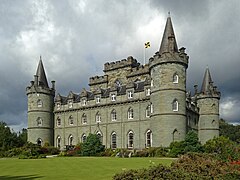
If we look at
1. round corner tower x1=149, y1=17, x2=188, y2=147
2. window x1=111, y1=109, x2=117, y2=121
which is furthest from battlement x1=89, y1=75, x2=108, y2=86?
round corner tower x1=149, y1=17, x2=188, y2=147

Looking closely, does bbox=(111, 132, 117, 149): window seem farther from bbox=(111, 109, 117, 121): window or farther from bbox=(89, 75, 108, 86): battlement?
bbox=(89, 75, 108, 86): battlement

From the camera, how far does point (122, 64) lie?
5875 centimetres

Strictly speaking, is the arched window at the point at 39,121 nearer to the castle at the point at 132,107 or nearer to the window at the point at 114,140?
the castle at the point at 132,107

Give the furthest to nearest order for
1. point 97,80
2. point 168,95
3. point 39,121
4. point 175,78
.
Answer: point 97,80, point 39,121, point 175,78, point 168,95

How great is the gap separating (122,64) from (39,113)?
17061 millimetres

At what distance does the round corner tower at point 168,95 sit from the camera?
4062 centimetres

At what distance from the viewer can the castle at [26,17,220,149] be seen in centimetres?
4153

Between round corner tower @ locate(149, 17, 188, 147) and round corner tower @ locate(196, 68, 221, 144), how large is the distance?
11254mm

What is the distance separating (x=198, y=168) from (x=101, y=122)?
39.3m

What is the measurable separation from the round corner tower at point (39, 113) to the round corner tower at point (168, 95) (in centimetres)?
2251

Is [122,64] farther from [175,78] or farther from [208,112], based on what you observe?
[175,78]

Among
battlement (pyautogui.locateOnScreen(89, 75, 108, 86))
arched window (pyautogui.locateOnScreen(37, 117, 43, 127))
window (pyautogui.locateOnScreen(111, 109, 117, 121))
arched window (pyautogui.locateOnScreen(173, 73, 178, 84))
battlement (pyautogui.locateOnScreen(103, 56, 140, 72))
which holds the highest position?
battlement (pyautogui.locateOnScreen(103, 56, 140, 72))

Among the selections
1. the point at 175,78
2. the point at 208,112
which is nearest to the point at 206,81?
the point at 208,112

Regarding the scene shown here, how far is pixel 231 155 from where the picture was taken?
19.3m
